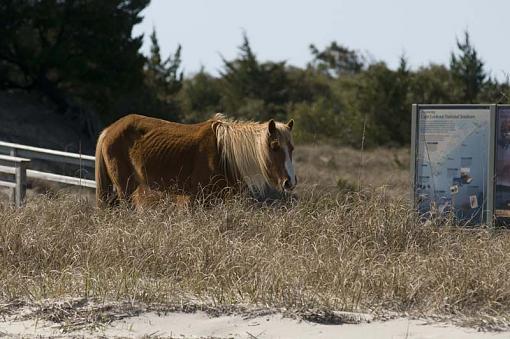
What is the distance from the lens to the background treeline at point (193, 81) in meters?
31.0

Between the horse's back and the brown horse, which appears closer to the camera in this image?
the brown horse

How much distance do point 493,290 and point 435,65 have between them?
4799 centimetres

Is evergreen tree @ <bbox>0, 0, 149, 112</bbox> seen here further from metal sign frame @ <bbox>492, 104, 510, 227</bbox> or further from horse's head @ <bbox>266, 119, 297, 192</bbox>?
metal sign frame @ <bbox>492, 104, 510, 227</bbox>

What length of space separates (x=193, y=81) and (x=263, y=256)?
49007mm

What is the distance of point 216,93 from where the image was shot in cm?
5716

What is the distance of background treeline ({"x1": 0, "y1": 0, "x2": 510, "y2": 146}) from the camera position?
3100 cm

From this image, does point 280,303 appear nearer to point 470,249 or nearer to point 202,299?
point 202,299

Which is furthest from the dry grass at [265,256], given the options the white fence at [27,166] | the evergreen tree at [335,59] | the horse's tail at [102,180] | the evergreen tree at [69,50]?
the evergreen tree at [335,59]

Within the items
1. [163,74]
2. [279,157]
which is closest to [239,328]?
[279,157]

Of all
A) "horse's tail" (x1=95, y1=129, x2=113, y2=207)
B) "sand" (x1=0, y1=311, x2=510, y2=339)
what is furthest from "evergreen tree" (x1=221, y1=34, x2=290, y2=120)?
"sand" (x1=0, y1=311, x2=510, y2=339)

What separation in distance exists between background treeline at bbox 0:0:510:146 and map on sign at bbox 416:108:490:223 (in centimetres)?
90

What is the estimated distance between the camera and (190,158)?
12.9 metres

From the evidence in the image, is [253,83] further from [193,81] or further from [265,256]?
[265,256]

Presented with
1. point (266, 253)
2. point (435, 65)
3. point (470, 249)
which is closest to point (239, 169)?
point (266, 253)
